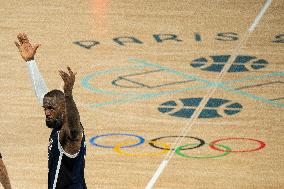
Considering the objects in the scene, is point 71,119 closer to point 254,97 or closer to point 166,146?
point 166,146

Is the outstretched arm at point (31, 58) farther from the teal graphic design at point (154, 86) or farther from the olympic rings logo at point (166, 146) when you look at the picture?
the teal graphic design at point (154, 86)

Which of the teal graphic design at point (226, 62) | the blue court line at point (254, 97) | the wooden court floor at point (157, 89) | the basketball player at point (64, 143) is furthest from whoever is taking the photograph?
the teal graphic design at point (226, 62)

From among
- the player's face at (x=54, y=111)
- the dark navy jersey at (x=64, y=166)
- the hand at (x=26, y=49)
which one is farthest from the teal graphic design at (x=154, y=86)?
the player's face at (x=54, y=111)

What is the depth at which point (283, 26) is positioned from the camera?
23984mm

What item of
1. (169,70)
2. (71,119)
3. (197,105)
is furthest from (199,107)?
(71,119)

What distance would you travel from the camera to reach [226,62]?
844 inches

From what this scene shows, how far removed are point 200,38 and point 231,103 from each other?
13.5ft

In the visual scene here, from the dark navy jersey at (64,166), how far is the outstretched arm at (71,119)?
0.35 ft

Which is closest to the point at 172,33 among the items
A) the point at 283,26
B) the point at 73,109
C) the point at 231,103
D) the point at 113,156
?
the point at 283,26

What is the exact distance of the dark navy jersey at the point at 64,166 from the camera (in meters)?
10.8

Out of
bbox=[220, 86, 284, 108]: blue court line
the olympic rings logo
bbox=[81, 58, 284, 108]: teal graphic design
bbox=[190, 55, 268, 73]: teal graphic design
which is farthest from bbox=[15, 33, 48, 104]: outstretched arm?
bbox=[190, 55, 268, 73]: teal graphic design

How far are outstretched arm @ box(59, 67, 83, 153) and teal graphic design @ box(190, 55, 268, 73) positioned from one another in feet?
34.5

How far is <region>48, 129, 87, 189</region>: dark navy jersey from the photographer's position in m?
10.8

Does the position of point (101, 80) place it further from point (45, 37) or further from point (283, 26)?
point (283, 26)
